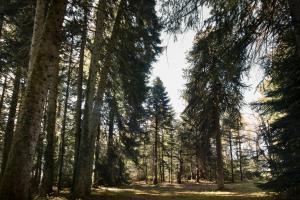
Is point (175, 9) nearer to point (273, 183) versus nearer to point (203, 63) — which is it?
point (203, 63)

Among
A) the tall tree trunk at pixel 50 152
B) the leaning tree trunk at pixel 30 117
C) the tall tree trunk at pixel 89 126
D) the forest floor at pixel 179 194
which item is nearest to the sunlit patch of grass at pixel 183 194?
the forest floor at pixel 179 194

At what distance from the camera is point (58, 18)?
5.52 metres

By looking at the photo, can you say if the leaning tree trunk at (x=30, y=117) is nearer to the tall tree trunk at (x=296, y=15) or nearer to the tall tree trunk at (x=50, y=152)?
the tall tree trunk at (x=296, y=15)

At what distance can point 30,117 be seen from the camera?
4.89 m

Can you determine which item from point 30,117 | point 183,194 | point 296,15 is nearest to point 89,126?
point 30,117

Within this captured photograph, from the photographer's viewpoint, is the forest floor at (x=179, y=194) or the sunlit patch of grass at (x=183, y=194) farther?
the sunlit patch of grass at (x=183, y=194)

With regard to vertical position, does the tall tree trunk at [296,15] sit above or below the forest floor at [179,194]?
above

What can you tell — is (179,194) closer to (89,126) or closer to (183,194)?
Answer: (183,194)

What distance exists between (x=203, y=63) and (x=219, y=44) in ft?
1.83

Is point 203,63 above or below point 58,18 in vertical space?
below

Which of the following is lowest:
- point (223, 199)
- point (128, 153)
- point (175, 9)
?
point (223, 199)

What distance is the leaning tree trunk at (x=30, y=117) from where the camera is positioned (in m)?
4.56

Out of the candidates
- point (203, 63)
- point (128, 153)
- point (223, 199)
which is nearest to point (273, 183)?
point (223, 199)

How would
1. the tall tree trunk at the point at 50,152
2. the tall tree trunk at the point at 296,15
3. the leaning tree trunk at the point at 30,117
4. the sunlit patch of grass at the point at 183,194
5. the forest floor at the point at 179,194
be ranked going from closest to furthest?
the leaning tree trunk at the point at 30,117 → the tall tree trunk at the point at 296,15 → the tall tree trunk at the point at 50,152 → the forest floor at the point at 179,194 → the sunlit patch of grass at the point at 183,194
